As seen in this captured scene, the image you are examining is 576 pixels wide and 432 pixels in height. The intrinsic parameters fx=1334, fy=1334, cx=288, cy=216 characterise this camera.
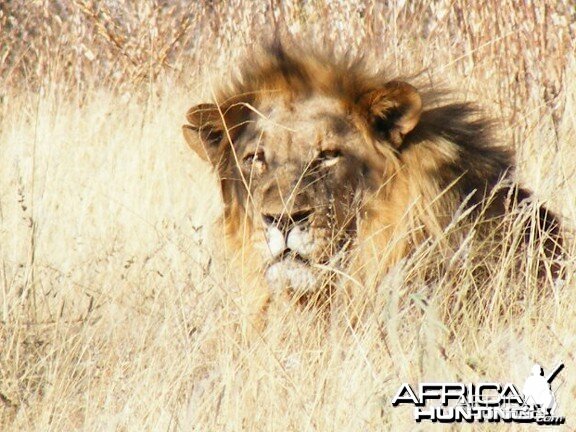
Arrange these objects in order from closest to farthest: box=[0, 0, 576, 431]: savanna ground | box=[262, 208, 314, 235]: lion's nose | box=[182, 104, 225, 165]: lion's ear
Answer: box=[0, 0, 576, 431]: savanna ground, box=[262, 208, 314, 235]: lion's nose, box=[182, 104, 225, 165]: lion's ear

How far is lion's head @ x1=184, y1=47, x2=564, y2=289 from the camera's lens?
4.84m

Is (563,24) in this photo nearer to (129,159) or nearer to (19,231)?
(129,159)

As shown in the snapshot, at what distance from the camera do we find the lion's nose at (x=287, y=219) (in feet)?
15.5

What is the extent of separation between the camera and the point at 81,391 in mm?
4371

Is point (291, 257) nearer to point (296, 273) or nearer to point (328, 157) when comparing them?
point (296, 273)

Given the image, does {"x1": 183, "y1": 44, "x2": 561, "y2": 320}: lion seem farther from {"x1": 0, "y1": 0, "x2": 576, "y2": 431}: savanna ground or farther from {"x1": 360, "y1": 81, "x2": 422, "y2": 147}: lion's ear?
{"x1": 0, "y1": 0, "x2": 576, "y2": 431}: savanna ground

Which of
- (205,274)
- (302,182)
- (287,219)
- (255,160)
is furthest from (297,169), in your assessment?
(205,274)

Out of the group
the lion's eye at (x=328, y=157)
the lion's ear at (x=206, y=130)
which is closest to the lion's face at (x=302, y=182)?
the lion's eye at (x=328, y=157)

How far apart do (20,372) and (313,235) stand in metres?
1.13

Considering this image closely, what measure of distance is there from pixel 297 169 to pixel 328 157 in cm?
16

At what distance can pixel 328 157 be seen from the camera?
5.10 metres

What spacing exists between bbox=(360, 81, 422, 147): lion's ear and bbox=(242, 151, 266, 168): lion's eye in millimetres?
441

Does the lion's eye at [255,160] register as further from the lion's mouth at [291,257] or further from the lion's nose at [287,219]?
the lion's mouth at [291,257]

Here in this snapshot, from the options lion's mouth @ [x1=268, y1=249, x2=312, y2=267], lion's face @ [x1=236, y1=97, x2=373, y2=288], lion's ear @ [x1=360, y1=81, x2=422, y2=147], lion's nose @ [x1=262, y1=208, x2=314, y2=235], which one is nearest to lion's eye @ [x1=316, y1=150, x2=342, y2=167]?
lion's face @ [x1=236, y1=97, x2=373, y2=288]
